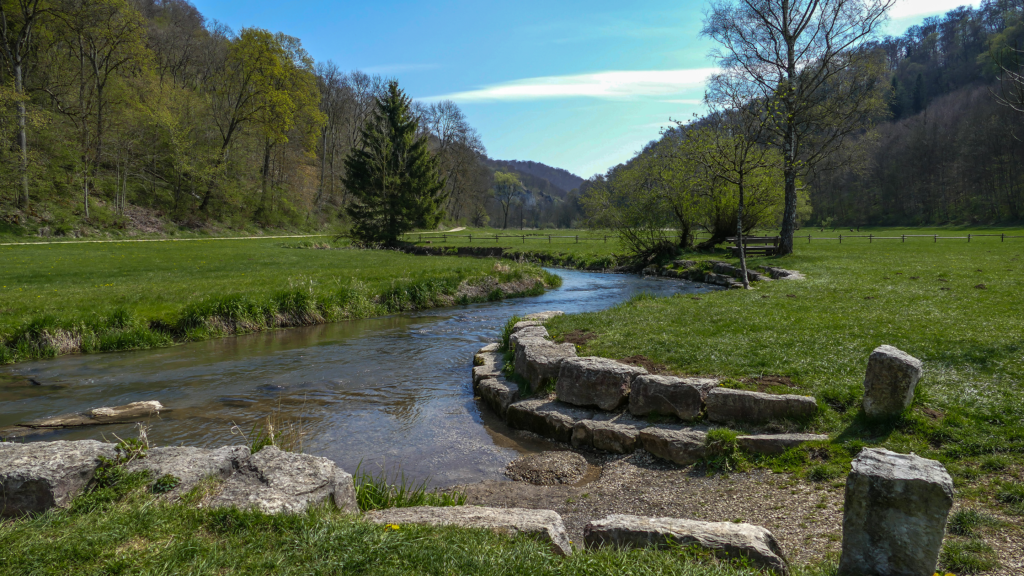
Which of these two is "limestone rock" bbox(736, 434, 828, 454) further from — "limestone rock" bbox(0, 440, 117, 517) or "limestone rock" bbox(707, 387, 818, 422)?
"limestone rock" bbox(0, 440, 117, 517)

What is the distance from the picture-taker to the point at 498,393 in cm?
838

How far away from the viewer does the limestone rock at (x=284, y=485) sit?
12.8ft

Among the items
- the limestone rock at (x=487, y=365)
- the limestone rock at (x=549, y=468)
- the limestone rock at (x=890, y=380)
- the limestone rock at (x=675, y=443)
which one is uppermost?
the limestone rock at (x=890, y=380)

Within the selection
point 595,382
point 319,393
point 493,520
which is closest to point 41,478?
point 493,520

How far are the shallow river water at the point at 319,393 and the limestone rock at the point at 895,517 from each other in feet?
12.6

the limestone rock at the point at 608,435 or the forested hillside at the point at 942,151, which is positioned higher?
the forested hillside at the point at 942,151

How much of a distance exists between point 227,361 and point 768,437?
→ 10.3m

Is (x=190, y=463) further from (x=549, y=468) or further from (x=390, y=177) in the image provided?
(x=390, y=177)

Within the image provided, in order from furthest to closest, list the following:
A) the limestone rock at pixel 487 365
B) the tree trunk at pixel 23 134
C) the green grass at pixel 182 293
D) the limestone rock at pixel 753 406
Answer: the tree trunk at pixel 23 134 < the green grass at pixel 182 293 < the limestone rock at pixel 487 365 < the limestone rock at pixel 753 406

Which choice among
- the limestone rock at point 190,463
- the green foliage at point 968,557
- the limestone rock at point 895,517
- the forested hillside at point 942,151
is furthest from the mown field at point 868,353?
the forested hillside at point 942,151

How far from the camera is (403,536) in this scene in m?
3.36

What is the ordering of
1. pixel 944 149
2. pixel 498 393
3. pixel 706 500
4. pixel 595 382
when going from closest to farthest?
1. pixel 706 500
2. pixel 595 382
3. pixel 498 393
4. pixel 944 149

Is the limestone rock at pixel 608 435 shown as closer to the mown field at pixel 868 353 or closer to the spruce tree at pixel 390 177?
the mown field at pixel 868 353

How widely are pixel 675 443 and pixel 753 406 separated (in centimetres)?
103
